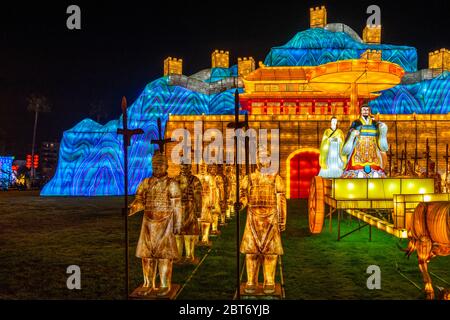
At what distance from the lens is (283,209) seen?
6.27m

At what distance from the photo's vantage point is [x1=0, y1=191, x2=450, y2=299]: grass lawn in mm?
6113

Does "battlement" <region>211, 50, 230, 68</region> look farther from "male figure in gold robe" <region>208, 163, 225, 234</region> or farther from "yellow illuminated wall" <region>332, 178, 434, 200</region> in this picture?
"yellow illuminated wall" <region>332, 178, 434, 200</region>

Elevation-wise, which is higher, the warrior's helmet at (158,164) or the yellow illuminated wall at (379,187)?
the warrior's helmet at (158,164)

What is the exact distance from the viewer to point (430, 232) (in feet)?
17.6

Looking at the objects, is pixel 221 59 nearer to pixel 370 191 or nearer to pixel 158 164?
pixel 370 191

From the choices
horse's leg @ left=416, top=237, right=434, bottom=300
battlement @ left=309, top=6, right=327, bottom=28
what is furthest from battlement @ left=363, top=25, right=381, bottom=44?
horse's leg @ left=416, top=237, right=434, bottom=300

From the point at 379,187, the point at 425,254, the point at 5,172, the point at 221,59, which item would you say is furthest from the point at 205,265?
the point at 221,59

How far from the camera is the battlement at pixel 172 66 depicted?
123 ft

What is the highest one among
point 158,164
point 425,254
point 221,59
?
point 221,59

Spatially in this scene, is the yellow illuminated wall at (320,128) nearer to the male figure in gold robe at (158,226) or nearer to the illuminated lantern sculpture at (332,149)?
the illuminated lantern sculpture at (332,149)

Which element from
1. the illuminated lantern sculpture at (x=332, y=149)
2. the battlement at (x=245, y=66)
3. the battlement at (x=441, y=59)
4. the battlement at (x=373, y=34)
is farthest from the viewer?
the battlement at (x=373, y=34)

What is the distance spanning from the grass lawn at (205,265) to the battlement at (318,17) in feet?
104

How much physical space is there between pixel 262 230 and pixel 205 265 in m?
2.53

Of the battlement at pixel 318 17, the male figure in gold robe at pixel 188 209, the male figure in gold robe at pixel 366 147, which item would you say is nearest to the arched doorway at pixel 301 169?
the male figure in gold robe at pixel 366 147
